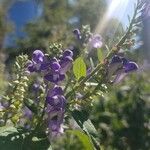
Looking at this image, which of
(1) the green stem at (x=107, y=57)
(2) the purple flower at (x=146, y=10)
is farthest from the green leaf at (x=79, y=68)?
(2) the purple flower at (x=146, y=10)

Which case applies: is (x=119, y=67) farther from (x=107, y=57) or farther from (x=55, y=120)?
(x=55, y=120)

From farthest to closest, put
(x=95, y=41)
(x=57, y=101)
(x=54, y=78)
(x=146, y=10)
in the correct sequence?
(x=95, y=41)
(x=146, y=10)
(x=54, y=78)
(x=57, y=101)

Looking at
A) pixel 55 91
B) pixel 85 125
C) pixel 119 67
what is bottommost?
pixel 85 125

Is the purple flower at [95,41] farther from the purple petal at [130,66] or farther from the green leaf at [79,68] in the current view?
the green leaf at [79,68]

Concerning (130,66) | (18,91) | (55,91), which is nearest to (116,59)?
(130,66)

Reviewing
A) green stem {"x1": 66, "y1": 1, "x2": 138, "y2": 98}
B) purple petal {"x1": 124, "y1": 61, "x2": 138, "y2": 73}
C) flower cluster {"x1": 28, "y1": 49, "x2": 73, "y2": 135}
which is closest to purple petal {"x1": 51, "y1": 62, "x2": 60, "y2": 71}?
flower cluster {"x1": 28, "y1": 49, "x2": 73, "y2": 135}

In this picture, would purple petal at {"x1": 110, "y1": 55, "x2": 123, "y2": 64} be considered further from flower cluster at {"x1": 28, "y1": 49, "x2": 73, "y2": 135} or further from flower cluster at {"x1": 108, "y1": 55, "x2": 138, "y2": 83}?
Answer: flower cluster at {"x1": 28, "y1": 49, "x2": 73, "y2": 135}
